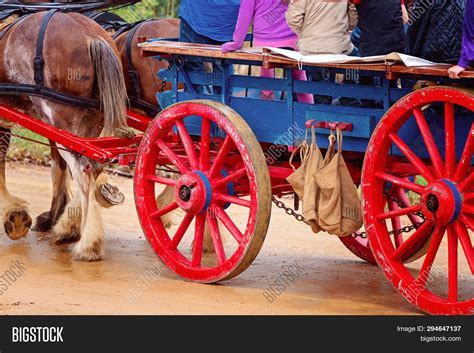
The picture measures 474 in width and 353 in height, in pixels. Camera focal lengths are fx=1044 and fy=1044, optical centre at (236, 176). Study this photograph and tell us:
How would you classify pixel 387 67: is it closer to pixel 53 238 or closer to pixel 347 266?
pixel 347 266

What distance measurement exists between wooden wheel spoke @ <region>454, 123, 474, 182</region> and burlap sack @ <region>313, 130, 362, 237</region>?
0.76 meters

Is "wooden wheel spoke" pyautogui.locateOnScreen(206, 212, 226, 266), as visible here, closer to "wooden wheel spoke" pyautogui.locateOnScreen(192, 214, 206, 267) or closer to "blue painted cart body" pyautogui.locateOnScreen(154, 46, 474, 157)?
"wooden wheel spoke" pyautogui.locateOnScreen(192, 214, 206, 267)

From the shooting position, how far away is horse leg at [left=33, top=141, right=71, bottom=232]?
29.2 feet

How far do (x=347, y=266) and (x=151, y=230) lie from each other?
1.73 meters

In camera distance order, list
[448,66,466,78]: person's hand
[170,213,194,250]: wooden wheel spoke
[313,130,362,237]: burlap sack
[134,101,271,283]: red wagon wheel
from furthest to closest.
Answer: [170,213,194,250]: wooden wheel spoke < [134,101,271,283]: red wagon wheel < [313,130,362,237]: burlap sack < [448,66,466,78]: person's hand

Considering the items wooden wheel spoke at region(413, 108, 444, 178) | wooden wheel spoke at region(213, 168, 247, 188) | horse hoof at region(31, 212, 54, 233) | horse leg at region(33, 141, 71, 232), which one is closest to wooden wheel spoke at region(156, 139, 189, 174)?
wooden wheel spoke at region(213, 168, 247, 188)

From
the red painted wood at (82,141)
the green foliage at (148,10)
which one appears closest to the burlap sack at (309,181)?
the red painted wood at (82,141)

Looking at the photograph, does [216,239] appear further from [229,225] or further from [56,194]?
[56,194]

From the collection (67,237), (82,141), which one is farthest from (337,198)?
(67,237)

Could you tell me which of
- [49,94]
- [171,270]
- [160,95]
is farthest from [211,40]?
[171,270]

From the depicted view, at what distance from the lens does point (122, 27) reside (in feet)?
30.0

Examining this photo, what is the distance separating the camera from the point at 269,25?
23.5 feet

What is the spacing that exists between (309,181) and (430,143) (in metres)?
0.86

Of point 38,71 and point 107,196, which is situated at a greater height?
point 38,71
